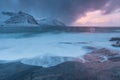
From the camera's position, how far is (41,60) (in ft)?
53.4

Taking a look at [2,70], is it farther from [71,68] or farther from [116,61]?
[116,61]

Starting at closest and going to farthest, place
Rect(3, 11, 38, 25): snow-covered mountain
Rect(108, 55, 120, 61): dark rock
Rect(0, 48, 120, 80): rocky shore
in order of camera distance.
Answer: Rect(0, 48, 120, 80): rocky shore
Rect(108, 55, 120, 61): dark rock
Rect(3, 11, 38, 25): snow-covered mountain

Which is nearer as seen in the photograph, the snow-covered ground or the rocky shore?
the rocky shore

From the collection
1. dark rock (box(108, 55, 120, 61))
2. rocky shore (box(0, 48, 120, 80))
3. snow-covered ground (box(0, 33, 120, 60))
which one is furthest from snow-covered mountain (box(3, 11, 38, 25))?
rocky shore (box(0, 48, 120, 80))

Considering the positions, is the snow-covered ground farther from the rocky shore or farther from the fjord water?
the rocky shore

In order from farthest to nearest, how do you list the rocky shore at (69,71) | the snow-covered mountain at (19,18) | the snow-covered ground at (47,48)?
the snow-covered mountain at (19,18), the snow-covered ground at (47,48), the rocky shore at (69,71)

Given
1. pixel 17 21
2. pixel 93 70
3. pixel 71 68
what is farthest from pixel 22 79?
pixel 17 21

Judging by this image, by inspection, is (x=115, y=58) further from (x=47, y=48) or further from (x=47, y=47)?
(x=47, y=47)

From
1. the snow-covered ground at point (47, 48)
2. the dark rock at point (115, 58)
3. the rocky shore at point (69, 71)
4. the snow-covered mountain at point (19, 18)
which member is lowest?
the rocky shore at point (69, 71)

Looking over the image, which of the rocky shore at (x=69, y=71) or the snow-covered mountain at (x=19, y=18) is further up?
the snow-covered mountain at (x=19, y=18)

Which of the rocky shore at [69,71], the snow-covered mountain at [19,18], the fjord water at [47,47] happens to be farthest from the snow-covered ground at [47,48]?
the snow-covered mountain at [19,18]

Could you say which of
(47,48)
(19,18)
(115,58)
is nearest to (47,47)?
(47,48)

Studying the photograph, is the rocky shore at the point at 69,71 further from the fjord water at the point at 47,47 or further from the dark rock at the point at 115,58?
the fjord water at the point at 47,47

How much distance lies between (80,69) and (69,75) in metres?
1.20
